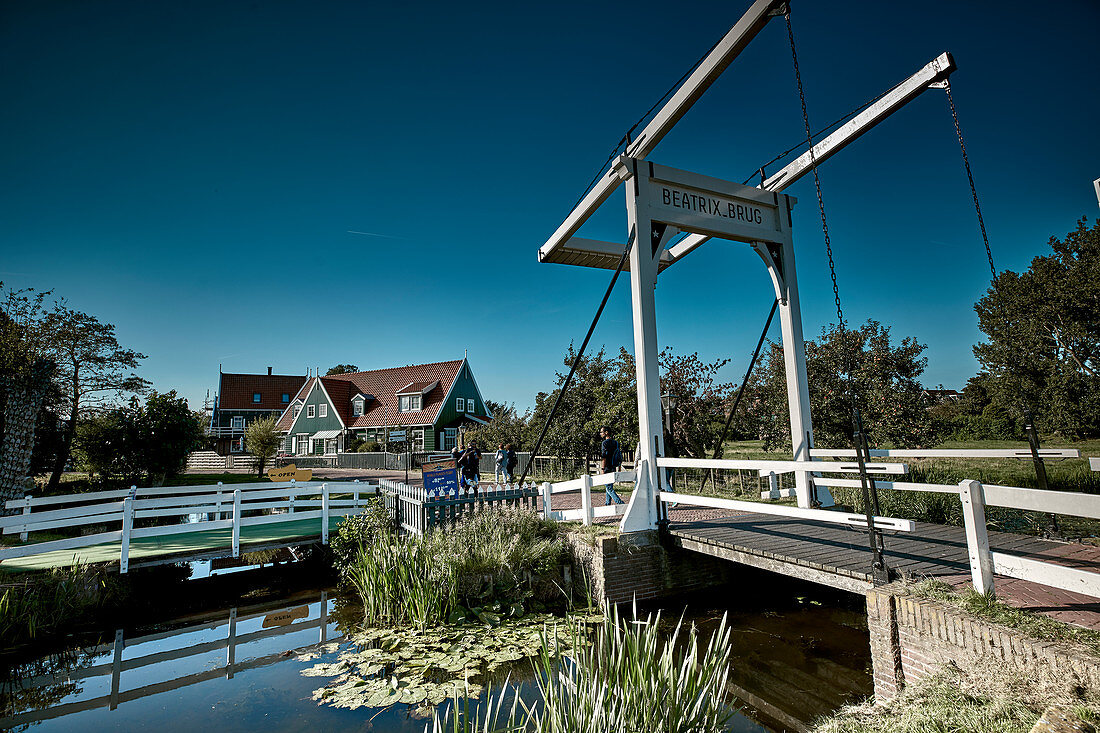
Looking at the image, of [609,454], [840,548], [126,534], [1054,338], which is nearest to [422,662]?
[840,548]

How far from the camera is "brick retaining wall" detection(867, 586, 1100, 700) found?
3.39 metres

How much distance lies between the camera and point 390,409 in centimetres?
4078

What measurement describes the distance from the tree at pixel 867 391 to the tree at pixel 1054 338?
10.2 metres

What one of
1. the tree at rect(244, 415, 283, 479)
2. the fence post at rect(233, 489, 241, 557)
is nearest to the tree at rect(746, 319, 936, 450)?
the fence post at rect(233, 489, 241, 557)

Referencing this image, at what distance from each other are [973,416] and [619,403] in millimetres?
32808

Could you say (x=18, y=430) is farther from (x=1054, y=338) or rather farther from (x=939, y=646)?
(x=1054, y=338)

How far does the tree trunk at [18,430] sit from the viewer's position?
14195 millimetres

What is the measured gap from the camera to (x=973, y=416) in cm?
3562

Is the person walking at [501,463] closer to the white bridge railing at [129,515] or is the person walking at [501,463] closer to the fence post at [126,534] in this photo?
the white bridge railing at [129,515]

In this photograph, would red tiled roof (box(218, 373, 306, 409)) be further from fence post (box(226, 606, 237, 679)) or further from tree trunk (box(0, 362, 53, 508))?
fence post (box(226, 606, 237, 679))

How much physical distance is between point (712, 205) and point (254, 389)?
56789 millimetres

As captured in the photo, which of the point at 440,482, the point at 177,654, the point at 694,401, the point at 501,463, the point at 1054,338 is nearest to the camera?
the point at 177,654

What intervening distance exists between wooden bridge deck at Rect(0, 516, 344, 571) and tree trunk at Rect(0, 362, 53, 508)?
21.0 ft

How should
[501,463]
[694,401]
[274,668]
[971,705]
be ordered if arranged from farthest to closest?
[501,463], [694,401], [274,668], [971,705]
